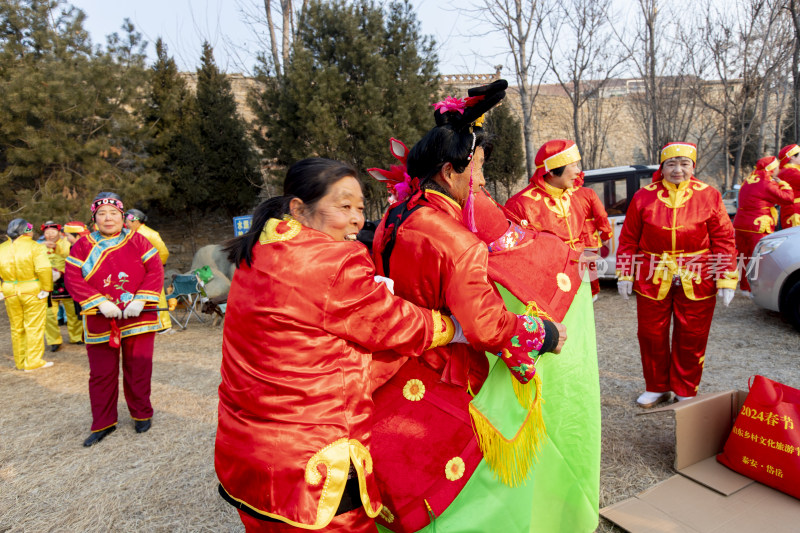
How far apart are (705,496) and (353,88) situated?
36.4ft

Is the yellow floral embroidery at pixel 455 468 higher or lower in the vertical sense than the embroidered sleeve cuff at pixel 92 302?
lower

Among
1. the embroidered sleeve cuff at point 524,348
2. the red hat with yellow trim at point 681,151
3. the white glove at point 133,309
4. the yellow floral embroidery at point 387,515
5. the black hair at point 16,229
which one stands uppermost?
the red hat with yellow trim at point 681,151

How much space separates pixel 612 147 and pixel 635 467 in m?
24.5

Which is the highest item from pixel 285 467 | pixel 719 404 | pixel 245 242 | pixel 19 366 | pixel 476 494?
pixel 245 242

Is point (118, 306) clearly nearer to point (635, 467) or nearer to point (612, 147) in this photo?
point (635, 467)

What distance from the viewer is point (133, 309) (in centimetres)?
407

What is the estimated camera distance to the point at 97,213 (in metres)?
4.05

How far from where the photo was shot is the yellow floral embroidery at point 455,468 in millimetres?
1754

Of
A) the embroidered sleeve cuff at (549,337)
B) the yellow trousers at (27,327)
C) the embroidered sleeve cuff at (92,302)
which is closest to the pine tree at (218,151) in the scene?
the yellow trousers at (27,327)

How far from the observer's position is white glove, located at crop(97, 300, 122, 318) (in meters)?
3.96

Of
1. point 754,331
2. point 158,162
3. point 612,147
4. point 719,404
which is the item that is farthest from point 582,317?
point 612,147

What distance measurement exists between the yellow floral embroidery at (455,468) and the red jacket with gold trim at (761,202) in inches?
297

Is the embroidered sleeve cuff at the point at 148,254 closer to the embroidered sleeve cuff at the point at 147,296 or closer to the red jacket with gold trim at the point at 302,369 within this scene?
the embroidered sleeve cuff at the point at 147,296

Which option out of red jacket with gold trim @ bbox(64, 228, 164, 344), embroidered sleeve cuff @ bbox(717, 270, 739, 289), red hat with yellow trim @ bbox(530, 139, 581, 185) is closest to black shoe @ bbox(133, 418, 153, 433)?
red jacket with gold trim @ bbox(64, 228, 164, 344)
